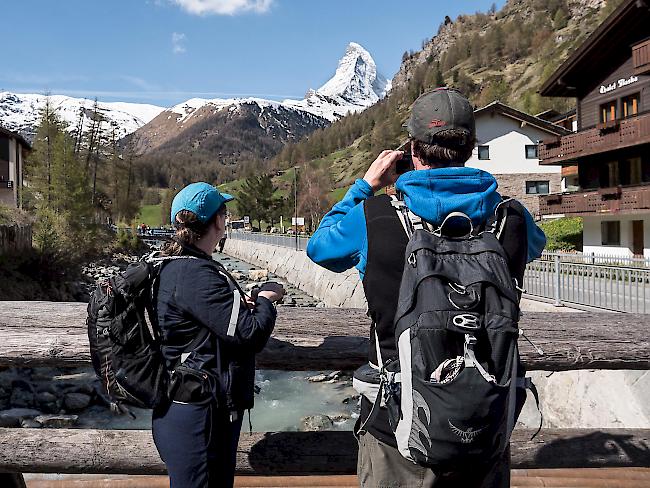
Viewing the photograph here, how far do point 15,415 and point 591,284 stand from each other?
12.9 metres

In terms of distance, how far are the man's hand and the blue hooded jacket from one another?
0.06m

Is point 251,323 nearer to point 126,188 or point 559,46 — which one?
point 126,188

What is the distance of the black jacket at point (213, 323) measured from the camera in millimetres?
2229

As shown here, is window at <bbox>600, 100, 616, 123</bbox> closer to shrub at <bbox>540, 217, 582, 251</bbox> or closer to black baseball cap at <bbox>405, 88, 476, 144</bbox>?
shrub at <bbox>540, 217, 582, 251</bbox>

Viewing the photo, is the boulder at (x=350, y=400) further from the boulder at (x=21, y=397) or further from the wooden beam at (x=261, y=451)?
the wooden beam at (x=261, y=451)

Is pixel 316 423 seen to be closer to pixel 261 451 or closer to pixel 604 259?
pixel 604 259

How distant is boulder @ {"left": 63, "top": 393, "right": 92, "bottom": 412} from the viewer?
13500 mm

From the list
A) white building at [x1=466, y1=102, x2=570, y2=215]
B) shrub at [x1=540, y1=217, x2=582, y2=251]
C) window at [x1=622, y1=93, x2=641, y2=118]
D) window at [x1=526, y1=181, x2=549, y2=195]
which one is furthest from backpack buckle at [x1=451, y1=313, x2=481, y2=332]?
window at [x1=526, y1=181, x2=549, y2=195]

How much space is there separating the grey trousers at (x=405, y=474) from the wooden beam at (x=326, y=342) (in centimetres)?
77

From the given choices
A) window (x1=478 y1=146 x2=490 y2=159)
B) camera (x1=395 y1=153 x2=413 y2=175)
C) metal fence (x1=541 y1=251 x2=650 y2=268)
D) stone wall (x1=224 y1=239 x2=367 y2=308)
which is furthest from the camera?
window (x1=478 y1=146 x2=490 y2=159)

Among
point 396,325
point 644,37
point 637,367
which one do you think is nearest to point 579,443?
point 637,367

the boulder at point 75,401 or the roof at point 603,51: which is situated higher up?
the roof at point 603,51

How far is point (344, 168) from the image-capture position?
449 ft

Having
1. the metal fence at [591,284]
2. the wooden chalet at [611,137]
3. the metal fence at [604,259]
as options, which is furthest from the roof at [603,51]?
the metal fence at [591,284]
